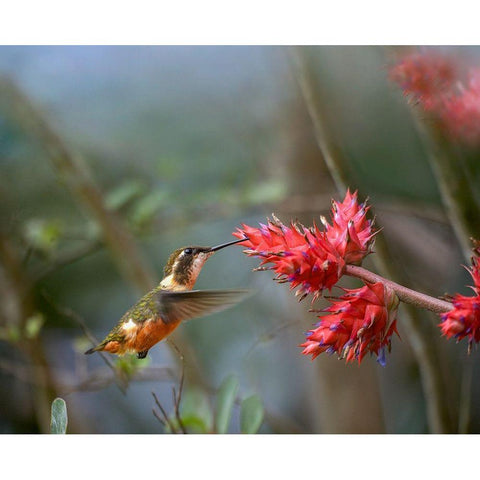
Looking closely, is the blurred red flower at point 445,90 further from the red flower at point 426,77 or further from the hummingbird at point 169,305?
the hummingbird at point 169,305

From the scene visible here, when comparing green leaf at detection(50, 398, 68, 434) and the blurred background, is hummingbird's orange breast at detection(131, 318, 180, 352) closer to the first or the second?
the blurred background

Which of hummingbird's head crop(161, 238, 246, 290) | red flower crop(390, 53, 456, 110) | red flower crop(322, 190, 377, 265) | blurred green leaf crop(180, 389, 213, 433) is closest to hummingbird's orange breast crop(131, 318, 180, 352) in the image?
hummingbird's head crop(161, 238, 246, 290)

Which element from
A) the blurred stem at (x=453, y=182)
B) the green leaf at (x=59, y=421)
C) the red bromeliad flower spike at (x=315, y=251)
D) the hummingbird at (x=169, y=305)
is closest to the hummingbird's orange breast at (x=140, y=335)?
the hummingbird at (x=169, y=305)

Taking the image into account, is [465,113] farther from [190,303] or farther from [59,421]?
[59,421]

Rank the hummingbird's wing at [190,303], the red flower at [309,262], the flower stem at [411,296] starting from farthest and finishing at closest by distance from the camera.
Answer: the hummingbird's wing at [190,303], the red flower at [309,262], the flower stem at [411,296]

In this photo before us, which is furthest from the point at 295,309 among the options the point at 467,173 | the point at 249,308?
the point at 467,173

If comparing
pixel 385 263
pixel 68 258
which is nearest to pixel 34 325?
pixel 68 258

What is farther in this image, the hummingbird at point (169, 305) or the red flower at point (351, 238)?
the hummingbird at point (169, 305)

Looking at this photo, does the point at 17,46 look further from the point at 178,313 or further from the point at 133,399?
the point at 133,399
